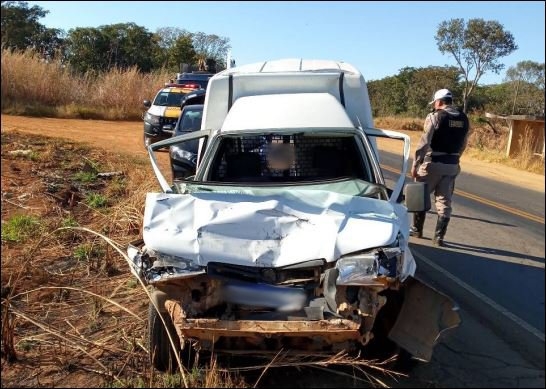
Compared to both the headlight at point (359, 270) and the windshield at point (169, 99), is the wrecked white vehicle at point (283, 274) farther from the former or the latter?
the windshield at point (169, 99)

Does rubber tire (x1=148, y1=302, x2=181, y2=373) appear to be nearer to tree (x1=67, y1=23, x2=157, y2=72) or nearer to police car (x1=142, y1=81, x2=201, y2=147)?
police car (x1=142, y1=81, x2=201, y2=147)

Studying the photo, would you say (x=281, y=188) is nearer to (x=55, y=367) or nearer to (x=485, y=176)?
(x=55, y=367)

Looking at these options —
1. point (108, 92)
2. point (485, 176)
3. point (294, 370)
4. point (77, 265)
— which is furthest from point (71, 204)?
point (108, 92)

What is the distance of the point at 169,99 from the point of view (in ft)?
62.6

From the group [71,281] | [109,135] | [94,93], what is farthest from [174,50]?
[71,281]

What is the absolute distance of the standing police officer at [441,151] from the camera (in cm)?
777

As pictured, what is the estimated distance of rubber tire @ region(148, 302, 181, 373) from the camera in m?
4.03

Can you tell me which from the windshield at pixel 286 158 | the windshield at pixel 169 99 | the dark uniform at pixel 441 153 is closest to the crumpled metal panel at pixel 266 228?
the windshield at pixel 286 158

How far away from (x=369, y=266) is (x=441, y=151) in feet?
15.5

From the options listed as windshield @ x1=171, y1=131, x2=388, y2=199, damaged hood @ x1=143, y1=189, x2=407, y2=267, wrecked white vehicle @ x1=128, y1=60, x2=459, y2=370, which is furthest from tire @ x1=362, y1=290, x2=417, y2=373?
windshield @ x1=171, y1=131, x2=388, y2=199

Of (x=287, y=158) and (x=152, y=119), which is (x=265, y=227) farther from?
(x=152, y=119)

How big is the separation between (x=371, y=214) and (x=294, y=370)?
1.25m

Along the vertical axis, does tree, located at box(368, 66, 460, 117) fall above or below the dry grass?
above

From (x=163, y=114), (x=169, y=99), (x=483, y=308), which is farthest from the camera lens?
(x=169, y=99)
